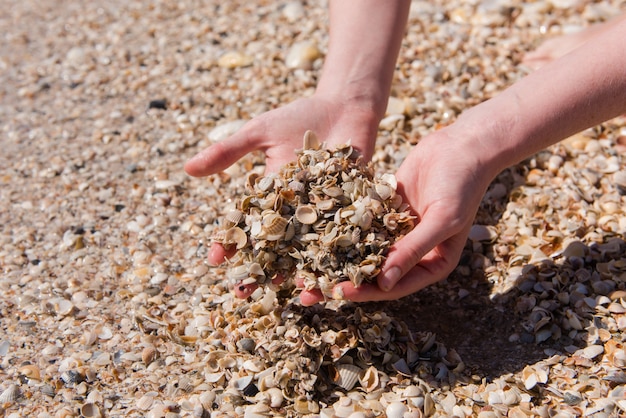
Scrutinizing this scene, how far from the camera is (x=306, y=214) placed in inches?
72.2

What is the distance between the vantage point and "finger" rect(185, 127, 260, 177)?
206 cm

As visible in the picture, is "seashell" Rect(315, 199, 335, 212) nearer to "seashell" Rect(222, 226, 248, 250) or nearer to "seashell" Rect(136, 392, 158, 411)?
"seashell" Rect(222, 226, 248, 250)

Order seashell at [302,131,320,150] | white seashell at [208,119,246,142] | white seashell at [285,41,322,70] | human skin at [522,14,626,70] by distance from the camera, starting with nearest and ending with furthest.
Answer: seashell at [302,131,320,150]
white seashell at [208,119,246,142]
human skin at [522,14,626,70]
white seashell at [285,41,322,70]

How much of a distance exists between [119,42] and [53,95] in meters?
0.53

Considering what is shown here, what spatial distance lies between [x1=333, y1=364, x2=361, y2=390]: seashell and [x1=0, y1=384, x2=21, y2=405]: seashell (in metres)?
0.89

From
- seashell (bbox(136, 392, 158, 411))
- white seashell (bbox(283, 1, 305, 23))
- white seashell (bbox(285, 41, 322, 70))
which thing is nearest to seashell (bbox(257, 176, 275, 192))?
seashell (bbox(136, 392, 158, 411))

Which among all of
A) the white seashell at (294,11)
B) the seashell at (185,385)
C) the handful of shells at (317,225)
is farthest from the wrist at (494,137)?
the white seashell at (294,11)

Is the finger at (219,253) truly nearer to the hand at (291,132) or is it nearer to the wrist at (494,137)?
the hand at (291,132)

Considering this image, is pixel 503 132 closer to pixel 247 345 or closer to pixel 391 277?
pixel 391 277

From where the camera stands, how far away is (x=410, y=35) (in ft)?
11.0

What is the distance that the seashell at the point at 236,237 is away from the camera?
6.09ft

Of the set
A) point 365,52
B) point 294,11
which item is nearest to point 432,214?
point 365,52

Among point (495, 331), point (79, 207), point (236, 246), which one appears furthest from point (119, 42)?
point (495, 331)

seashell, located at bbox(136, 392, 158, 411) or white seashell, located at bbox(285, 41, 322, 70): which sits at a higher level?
white seashell, located at bbox(285, 41, 322, 70)
